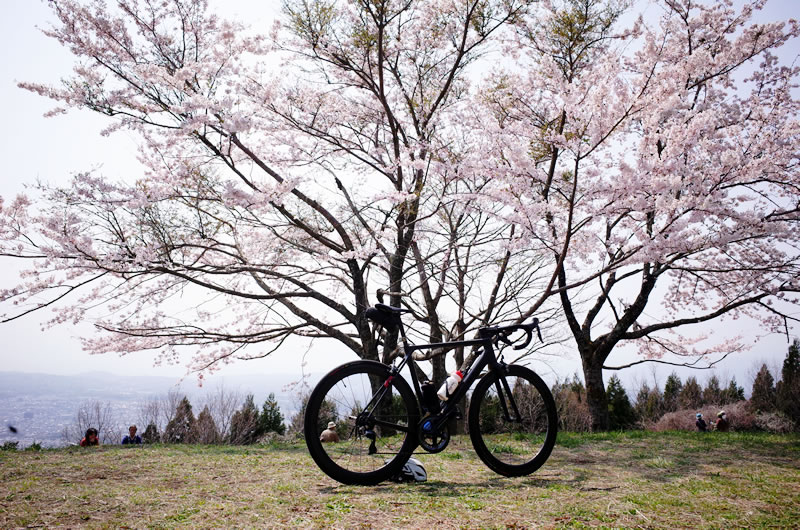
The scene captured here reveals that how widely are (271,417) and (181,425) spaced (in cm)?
282

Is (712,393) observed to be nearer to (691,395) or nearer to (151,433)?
(691,395)

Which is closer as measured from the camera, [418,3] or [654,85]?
[654,85]

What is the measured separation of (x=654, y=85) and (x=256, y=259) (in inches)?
255

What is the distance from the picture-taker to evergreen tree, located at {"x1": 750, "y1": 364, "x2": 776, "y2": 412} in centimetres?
1764

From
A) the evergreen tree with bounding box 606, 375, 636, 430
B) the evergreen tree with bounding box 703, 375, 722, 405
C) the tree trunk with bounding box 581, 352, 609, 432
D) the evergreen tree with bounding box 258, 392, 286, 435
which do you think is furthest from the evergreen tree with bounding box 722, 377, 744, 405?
the evergreen tree with bounding box 258, 392, 286, 435

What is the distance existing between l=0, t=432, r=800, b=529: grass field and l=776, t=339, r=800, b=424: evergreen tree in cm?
1582

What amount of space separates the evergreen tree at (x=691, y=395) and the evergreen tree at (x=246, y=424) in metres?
16.6

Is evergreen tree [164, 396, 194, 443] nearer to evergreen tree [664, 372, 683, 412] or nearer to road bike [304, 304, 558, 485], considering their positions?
road bike [304, 304, 558, 485]

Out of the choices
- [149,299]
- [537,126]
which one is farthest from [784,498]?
A: [149,299]

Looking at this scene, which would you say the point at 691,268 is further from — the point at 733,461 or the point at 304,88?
the point at 304,88

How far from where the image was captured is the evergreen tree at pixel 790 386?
16.7m

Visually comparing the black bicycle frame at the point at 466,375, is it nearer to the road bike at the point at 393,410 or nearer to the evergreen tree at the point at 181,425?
the road bike at the point at 393,410

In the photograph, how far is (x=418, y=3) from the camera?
6.99 metres

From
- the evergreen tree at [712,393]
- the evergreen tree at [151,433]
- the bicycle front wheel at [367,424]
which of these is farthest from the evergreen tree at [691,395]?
the bicycle front wheel at [367,424]
